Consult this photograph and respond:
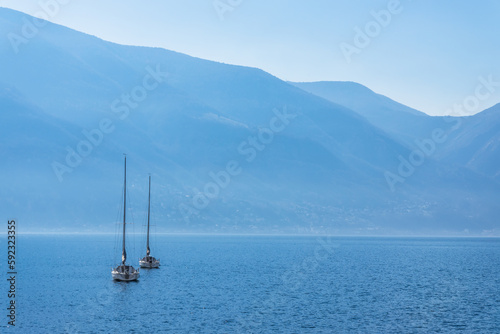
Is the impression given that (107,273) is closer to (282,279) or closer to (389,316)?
(282,279)

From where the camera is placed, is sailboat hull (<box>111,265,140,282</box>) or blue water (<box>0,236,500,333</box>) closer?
blue water (<box>0,236,500,333</box>)

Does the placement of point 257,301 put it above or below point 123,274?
below

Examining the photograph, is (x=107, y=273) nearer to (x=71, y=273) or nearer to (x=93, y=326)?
(x=71, y=273)

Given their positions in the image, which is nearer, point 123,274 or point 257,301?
point 257,301

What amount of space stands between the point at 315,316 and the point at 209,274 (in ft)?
180

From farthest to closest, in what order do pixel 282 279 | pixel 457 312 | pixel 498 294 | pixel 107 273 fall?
pixel 107 273, pixel 282 279, pixel 498 294, pixel 457 312

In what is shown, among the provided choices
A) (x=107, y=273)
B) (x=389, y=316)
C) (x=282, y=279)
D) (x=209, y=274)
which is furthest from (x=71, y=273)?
(x=389, y=316)

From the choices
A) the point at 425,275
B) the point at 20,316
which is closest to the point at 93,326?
the point at 20,316

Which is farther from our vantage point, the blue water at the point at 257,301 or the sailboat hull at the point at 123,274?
the sailboat hull at the point at 123,274

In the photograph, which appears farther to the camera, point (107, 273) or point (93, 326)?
point (107, 273)

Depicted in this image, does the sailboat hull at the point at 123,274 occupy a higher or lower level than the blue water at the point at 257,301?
higher

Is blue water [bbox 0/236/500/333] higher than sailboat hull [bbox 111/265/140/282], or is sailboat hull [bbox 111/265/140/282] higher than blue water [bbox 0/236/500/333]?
sailboat hull [bbox 111/265/140/282]

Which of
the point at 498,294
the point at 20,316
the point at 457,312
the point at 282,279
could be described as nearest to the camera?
the point at 20,316

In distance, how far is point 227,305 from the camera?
84.5 metres
